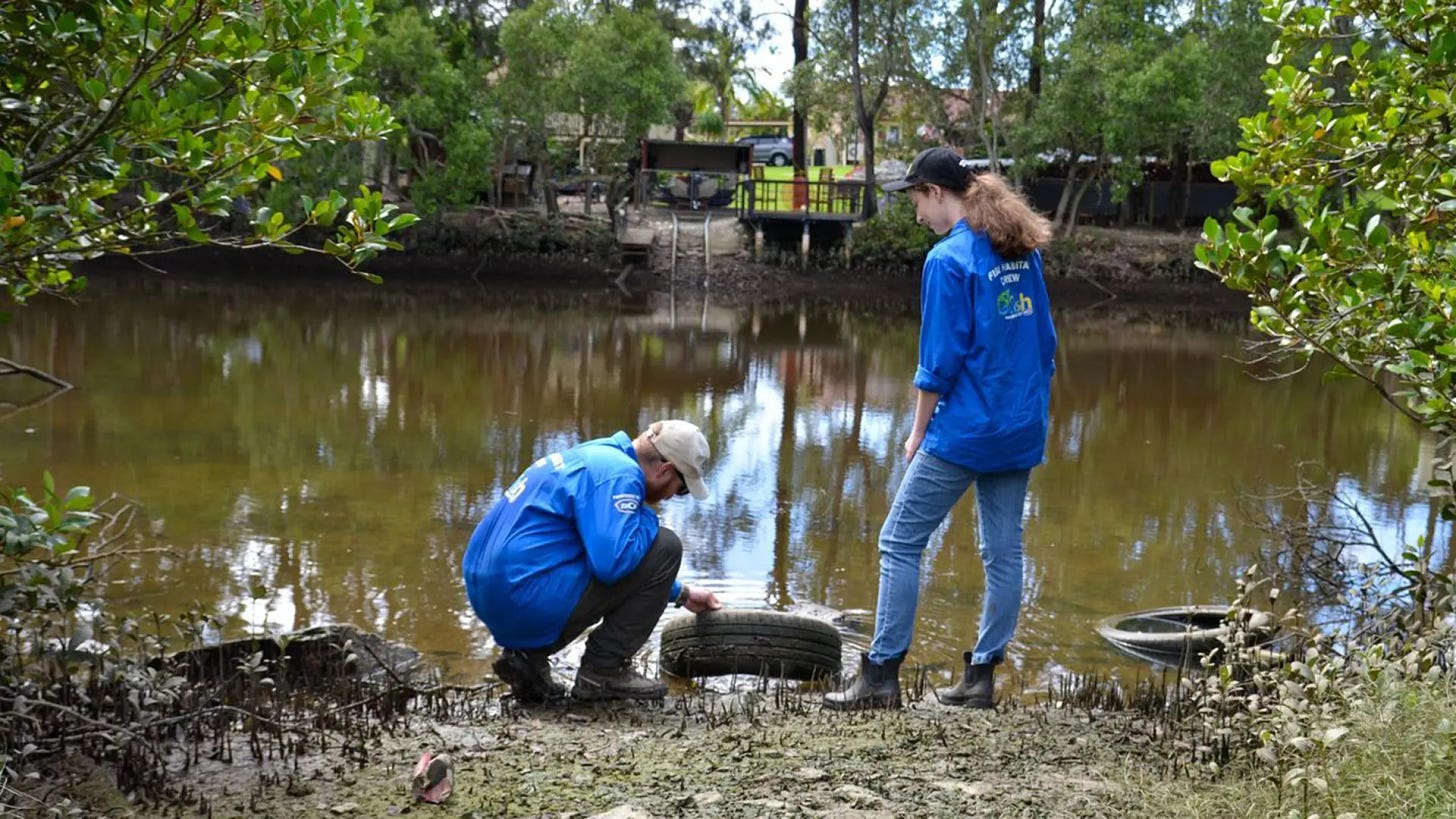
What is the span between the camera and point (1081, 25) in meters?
29.2

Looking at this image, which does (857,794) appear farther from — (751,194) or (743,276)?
(751,194)

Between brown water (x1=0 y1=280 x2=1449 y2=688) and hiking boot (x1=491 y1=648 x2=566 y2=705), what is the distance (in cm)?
89

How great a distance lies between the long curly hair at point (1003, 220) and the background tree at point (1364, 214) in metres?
0.60

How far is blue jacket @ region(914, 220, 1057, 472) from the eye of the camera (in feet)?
15.4

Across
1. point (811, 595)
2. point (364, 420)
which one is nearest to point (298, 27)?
point (811, 595)

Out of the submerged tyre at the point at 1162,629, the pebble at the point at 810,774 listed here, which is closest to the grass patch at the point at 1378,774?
the pebble at the point at 810,774

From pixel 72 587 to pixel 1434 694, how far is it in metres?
3.43

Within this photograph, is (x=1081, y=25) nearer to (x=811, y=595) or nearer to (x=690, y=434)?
(x=811, y=595)

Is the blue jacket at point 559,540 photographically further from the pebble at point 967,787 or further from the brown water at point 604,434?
the pebble at point 967,787

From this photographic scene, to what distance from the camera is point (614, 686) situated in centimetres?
505

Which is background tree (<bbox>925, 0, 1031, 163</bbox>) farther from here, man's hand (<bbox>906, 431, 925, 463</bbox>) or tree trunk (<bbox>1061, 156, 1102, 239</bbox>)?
man's hand (<bbox>906, 431, 925, 463</bbox>)

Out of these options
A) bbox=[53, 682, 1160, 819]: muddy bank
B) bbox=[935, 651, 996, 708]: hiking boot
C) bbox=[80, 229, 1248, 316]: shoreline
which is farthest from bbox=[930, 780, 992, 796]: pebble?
bbox=[80, 229, 1248, 316]: shoreline

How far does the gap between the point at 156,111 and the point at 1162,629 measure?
5.41 meters

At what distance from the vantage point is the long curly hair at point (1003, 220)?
4688mm
